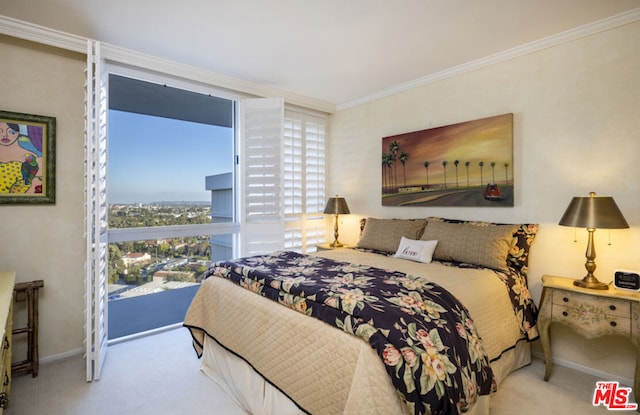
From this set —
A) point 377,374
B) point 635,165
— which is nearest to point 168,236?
point 377,374

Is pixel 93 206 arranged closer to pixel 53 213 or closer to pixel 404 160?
pixel 53 213

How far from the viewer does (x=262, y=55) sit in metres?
2.99

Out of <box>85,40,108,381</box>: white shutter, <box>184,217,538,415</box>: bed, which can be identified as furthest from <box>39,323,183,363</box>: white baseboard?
<box>184,217,538,415</box>: bed

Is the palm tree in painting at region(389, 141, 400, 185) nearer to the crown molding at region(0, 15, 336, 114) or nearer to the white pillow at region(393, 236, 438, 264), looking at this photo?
the white pillow at region(393, 236, 438, 264)

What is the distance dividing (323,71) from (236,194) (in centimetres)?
166

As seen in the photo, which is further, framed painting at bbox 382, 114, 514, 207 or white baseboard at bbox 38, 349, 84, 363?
framed painting at bbox 382, 114, 514, 207

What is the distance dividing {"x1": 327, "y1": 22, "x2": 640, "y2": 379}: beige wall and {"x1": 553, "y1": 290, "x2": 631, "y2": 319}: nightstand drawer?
414 millimetres

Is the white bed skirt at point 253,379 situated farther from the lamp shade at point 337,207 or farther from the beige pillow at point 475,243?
the lamp shade at point 337,207

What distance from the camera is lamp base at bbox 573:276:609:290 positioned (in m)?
2.21

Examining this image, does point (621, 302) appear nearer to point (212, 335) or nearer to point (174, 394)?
point (212, 335)

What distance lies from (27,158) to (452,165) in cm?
364

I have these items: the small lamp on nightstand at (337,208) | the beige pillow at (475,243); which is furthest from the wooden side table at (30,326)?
the beige pillow at (475,243)

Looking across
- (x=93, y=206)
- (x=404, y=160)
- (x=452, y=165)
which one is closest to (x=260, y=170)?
(x=404, y=160)

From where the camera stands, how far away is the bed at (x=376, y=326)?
1345mm
